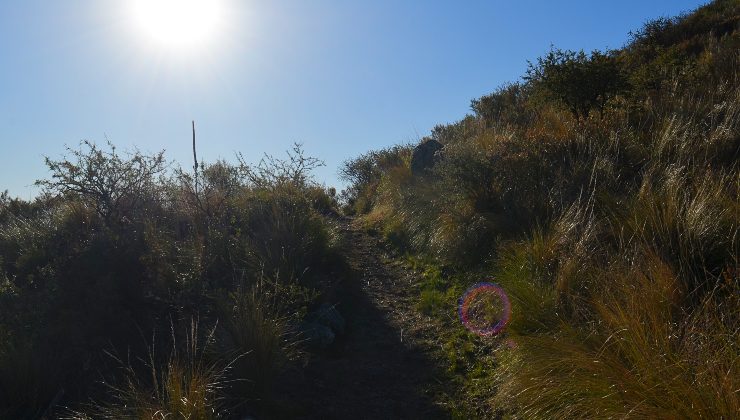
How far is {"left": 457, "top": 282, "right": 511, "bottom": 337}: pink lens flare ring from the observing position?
5468mm

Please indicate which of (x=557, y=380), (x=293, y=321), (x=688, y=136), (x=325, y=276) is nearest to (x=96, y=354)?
(x=293, y=321)

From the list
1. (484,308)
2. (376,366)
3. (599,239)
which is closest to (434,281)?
(484,308)

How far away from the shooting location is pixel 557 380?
12.4 ft

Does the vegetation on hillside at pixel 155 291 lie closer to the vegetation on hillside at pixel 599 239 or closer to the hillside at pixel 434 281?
the hillside at pixel 434 281

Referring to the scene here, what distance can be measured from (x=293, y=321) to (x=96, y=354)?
1955mm

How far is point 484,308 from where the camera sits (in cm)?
595

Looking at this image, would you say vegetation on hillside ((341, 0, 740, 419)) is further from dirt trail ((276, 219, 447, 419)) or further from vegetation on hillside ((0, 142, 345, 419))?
vegetation on hillside ((0, 142, 345, 419))

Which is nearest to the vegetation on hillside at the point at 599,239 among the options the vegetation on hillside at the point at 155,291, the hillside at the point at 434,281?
the hillside at the point at 434,281

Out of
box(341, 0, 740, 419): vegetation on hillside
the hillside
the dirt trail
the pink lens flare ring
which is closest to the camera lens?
box(341, 0, 740, 419): vegetation on hillside

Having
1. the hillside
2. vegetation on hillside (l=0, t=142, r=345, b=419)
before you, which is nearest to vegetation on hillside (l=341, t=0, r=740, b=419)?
the hillside

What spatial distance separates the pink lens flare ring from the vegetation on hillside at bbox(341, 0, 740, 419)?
0.14 meters

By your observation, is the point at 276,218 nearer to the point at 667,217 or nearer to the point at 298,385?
the point at 298,385

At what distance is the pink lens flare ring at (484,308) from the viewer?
5.47 meters

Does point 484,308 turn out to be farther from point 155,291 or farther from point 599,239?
point 155,291
